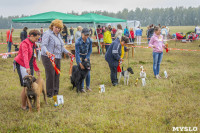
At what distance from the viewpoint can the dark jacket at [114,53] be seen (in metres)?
5.75

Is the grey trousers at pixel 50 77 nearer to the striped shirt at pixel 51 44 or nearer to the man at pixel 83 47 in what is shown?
the striped shirt at pixel 51 44

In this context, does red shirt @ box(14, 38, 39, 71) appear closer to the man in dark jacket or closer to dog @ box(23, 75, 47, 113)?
dog @ box(23, 75, 47, 113)

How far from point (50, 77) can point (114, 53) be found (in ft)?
7.22

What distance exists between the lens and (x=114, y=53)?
5.79 metres

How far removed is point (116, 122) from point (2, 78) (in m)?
5.64

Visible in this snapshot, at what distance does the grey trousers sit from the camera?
4.68 metres

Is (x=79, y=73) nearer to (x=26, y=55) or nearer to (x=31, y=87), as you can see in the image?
(x=31, y=87)

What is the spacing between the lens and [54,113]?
13.3 ft

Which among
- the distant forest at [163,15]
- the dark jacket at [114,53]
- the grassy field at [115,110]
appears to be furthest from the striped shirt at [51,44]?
the distant forest at [163,15]

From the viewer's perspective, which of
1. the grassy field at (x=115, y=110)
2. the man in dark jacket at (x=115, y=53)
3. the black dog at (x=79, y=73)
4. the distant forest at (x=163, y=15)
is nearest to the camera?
the grassy field at (x=115, y=110)

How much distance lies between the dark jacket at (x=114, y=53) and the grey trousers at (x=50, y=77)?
1.89m

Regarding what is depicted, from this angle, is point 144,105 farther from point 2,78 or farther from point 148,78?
point 2,78

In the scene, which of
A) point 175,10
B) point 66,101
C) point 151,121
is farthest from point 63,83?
point 175,10

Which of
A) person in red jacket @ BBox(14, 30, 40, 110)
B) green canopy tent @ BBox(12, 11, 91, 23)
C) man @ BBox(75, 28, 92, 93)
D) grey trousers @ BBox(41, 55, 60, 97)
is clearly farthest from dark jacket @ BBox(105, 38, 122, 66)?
green canopy tent @ BBox(12, 11, 91, 23)
